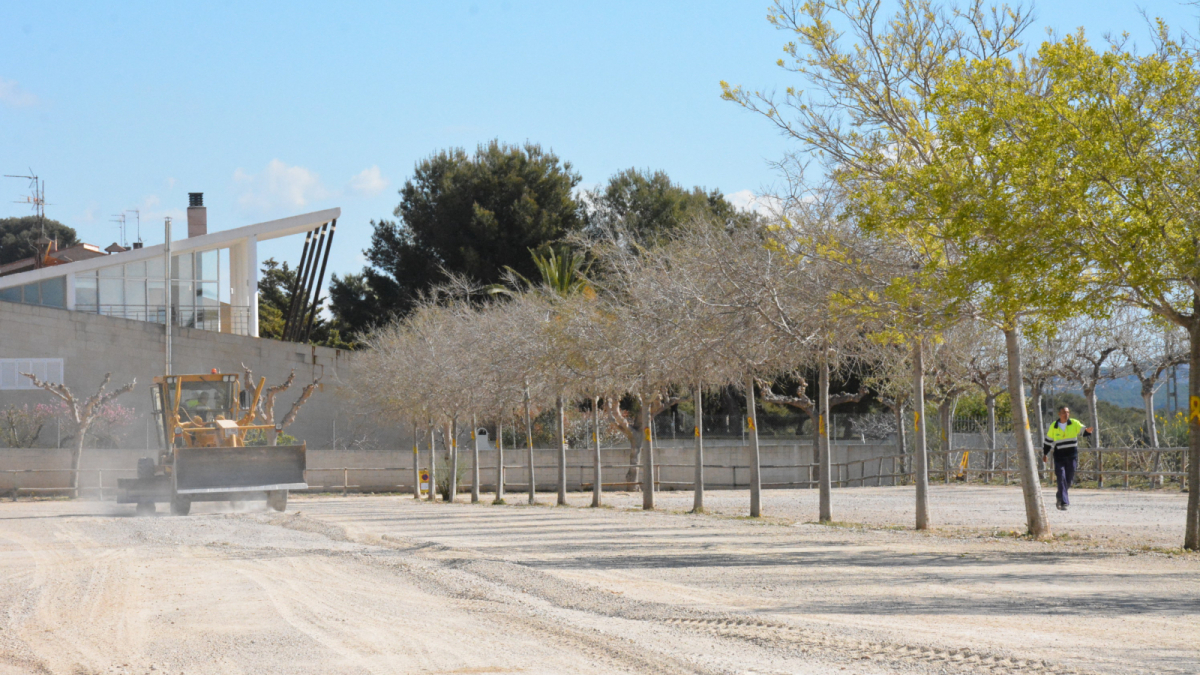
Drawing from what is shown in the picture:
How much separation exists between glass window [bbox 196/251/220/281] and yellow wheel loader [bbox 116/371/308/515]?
70.8 ft

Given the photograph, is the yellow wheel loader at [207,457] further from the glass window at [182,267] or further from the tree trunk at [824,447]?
the glass window at [182,267]

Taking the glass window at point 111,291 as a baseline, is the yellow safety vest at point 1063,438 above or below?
below

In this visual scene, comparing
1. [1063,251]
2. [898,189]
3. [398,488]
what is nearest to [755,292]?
[898,189]

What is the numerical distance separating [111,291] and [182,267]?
2.96 meters

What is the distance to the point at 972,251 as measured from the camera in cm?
1280

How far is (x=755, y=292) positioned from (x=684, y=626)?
862 cm

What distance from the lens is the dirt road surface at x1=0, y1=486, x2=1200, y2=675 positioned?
750cm

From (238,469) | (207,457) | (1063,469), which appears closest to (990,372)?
(1063,469)

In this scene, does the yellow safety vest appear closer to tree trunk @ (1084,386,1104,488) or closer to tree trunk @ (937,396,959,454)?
tree trunk @ (1084,386,1104,488)

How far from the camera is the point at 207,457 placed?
22.8 meters

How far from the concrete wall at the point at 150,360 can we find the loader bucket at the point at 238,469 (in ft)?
56.3

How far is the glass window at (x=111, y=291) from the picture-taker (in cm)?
4381

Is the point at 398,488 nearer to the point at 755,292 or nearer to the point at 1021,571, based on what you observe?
the point at 755,292

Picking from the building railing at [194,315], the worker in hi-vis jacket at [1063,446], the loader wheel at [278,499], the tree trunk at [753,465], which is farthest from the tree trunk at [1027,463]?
the building railing at [194,315]
